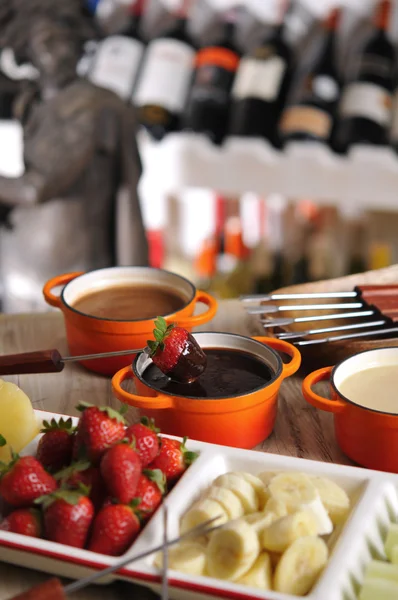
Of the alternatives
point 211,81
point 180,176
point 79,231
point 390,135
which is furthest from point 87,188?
point 390,135

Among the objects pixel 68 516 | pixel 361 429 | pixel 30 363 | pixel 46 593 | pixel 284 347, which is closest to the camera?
pixel 46 593

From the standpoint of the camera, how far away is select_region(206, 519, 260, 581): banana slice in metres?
0.79

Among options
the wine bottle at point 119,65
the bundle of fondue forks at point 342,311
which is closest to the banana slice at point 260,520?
the bundle of fondue forks at point 342,311

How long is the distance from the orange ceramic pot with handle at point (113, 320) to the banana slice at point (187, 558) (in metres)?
0.51

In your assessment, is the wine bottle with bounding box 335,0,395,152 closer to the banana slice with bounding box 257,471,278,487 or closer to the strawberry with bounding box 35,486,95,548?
the banana slice with bounding box 257,471,278,487

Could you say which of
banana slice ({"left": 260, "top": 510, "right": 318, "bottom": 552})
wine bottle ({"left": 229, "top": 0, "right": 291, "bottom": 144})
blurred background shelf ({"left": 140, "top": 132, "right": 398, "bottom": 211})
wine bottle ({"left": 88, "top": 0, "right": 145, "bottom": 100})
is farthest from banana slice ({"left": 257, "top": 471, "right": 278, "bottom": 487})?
wine bottle ({"left": 88, "top": 0, "right": 145, "bottom": 100})

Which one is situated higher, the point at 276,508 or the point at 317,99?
the point at 317,99

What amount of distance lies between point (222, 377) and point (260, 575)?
38 centimetres

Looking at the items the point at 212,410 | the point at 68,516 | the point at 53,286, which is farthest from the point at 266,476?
the point at 53,286

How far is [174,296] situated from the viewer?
4.70ft

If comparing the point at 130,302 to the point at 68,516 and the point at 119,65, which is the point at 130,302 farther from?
the point at 119,65

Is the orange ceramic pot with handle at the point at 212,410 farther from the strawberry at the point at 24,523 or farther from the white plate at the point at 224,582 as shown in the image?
the strawberry at the point at 24,523

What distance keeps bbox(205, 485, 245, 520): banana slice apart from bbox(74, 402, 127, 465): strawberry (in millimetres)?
121

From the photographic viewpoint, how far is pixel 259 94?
98.6 inches
